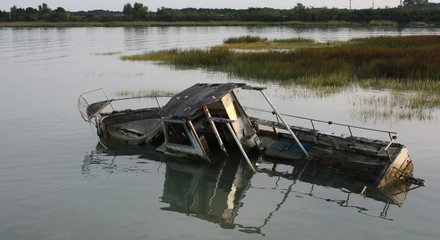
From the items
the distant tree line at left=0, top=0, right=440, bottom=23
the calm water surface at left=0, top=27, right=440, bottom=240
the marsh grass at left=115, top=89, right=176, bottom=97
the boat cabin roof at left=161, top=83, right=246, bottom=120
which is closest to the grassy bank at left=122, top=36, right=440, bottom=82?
the marsh grass at left=115, top=89, right=176, bottom=97

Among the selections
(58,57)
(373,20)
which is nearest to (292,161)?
(58,57)

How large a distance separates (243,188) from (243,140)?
91.3 inches

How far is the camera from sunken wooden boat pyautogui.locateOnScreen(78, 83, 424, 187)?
38.3 ft

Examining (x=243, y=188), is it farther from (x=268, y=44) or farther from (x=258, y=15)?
(x=258, y=15)

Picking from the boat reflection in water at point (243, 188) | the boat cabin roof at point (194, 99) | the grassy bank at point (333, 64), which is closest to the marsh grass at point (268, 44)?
the grassy bank at point (333, 64)

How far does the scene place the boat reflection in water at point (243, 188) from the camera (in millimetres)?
10289

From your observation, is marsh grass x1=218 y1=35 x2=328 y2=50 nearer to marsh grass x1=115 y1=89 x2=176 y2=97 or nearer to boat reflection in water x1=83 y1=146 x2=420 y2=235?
marsh grass x1=115 y1=89 x2=176 y2=97

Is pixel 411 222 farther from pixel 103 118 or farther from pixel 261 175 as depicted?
pixel 103 118

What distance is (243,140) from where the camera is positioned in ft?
44.9

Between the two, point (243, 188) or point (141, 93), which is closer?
point (243, 188)

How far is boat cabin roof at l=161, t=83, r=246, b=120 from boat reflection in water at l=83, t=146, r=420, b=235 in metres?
1.68

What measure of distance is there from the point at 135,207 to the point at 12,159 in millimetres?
5670

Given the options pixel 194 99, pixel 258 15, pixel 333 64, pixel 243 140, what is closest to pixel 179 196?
pixel 194 99

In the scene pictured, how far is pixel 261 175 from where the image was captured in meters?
12.5
